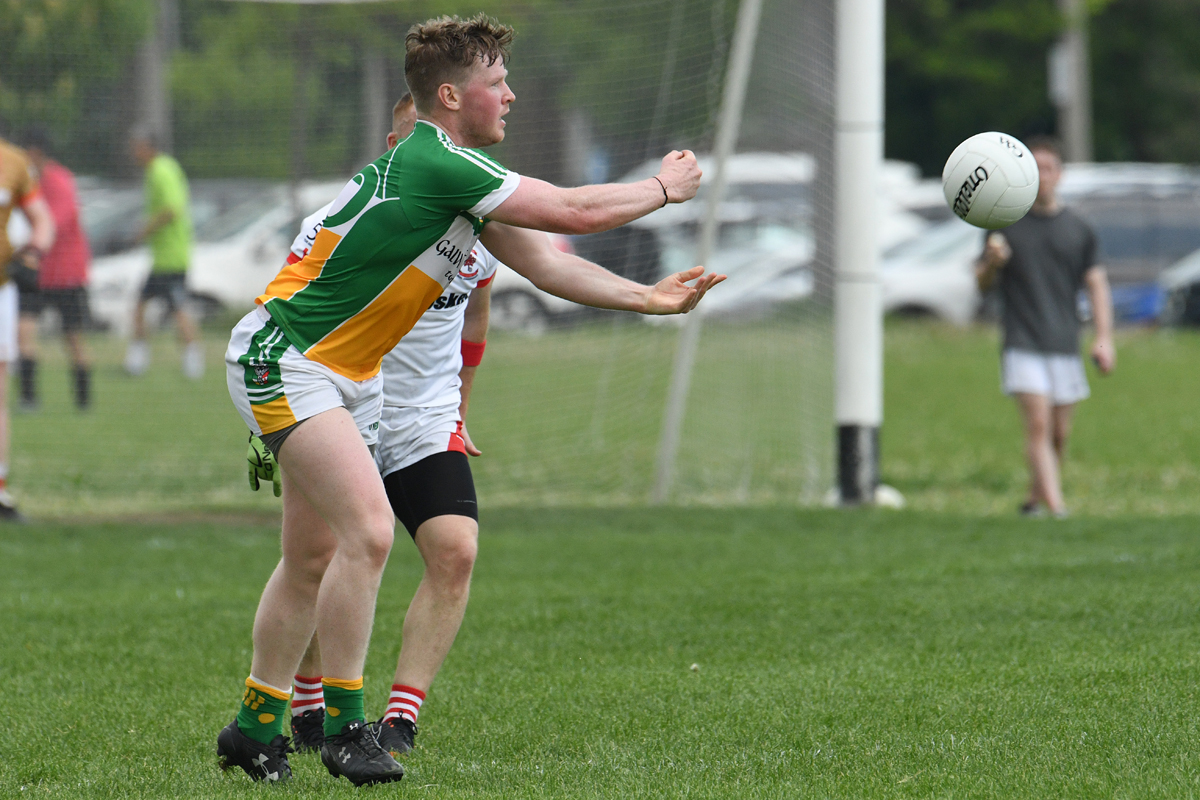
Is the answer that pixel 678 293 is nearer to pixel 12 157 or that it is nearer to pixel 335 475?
pixel 335 475

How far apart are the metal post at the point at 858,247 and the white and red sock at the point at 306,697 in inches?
230

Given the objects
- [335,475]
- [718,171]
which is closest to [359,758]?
[335,475]

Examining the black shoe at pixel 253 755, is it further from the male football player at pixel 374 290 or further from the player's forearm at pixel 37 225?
the player's forearm at pixel 37 225

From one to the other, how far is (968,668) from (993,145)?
178 centimetres

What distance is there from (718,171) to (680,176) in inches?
232

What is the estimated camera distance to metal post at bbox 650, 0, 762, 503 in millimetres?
9867

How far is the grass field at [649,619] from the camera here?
424 cm

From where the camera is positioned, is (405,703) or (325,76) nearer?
(405,703)

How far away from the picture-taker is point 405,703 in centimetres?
445

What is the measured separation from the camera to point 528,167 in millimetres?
10922

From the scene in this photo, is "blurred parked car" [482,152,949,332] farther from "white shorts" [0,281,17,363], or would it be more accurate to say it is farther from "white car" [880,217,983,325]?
"white car" [880,217,983,325]

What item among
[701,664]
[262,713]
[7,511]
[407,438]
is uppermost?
[407,438]

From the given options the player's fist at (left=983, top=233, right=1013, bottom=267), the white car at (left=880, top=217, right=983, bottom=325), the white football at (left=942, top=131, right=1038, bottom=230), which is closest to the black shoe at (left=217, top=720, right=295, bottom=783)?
the white football at (left=942, top=131, right=1038, bottom=230)

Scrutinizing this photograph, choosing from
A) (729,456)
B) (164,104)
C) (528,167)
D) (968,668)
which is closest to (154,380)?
(164,104)
